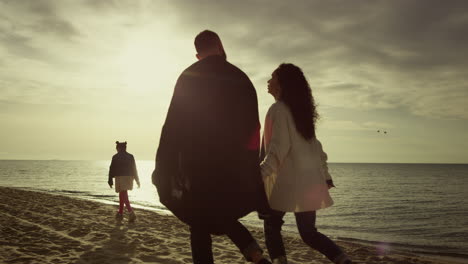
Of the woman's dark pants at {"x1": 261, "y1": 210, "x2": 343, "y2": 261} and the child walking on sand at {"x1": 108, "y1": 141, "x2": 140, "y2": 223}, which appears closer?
the woman's dark pants at {"x1": 261, "y1": 210, "x2": 343, "y2": 261}

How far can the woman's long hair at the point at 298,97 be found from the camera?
349 cm

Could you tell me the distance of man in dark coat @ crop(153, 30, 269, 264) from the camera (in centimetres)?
255

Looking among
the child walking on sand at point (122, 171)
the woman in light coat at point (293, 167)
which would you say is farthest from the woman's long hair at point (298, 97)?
the child walking on sand at point (122, 171)

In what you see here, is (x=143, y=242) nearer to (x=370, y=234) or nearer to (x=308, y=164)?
(x=308, y=164)

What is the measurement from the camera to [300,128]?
347 cm

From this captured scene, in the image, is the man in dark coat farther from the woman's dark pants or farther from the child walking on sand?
the child walking on sand

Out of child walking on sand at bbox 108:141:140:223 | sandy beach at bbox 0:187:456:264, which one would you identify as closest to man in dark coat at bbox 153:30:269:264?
sandy beach at bbox 0:187:456:264

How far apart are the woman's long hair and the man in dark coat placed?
2.31 feet

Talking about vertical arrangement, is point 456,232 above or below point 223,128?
below

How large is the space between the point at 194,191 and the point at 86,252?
4298 millimetres

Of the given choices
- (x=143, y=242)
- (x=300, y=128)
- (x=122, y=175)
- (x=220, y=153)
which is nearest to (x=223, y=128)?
(x=220, y=153)

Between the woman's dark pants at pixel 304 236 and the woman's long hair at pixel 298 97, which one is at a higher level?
the woman's long hair at pixel 298 97

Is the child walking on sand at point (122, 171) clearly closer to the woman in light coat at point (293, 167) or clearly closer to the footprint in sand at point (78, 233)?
the footprint in sand at point (78, 233)

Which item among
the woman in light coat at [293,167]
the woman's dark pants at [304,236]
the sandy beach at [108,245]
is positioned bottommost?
the sandy beach at [108,245]
